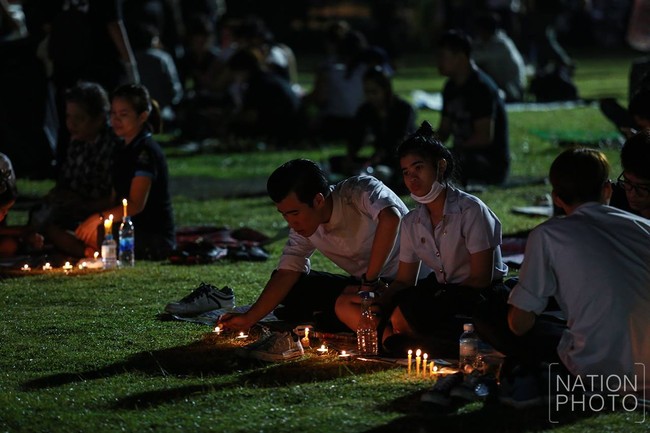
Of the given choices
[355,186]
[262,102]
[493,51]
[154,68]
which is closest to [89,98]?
[355,186]

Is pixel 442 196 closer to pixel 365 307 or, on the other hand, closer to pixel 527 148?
pixel 365 307

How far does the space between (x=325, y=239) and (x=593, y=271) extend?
6.27 feet

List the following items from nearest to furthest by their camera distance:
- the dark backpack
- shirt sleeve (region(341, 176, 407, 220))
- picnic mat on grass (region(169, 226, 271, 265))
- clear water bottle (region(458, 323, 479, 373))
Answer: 1. clear water bottle (region(458, 323, 479, 373))
2. shirt sleeve (region(341, 176, 407, 220))
3. picnic mat on grass (region(169, 226, 271, 265))
4. the dark backpack

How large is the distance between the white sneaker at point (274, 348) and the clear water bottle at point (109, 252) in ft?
8.96

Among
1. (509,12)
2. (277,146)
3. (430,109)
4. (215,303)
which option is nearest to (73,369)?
(215,303)

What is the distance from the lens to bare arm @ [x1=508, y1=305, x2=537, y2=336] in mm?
5305

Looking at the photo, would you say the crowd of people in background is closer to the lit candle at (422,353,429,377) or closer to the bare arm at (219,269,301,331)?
the bare arm at (219,269,301,331)

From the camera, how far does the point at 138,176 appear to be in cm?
886

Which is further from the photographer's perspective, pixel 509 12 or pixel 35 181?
pixel 509 12

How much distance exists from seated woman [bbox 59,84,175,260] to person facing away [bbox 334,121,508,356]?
9.61 ft

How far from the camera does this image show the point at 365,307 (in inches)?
255

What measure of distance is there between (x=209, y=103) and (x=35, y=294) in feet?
29.0

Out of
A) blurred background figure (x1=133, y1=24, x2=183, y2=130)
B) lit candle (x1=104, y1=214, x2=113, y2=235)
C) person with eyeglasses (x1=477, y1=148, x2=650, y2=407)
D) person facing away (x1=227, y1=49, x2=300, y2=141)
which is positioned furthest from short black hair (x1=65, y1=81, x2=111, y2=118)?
blurred background figure (x1=133, y1=24, x2=183, y2=130)

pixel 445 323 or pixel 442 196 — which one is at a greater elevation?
pixel 442 196
